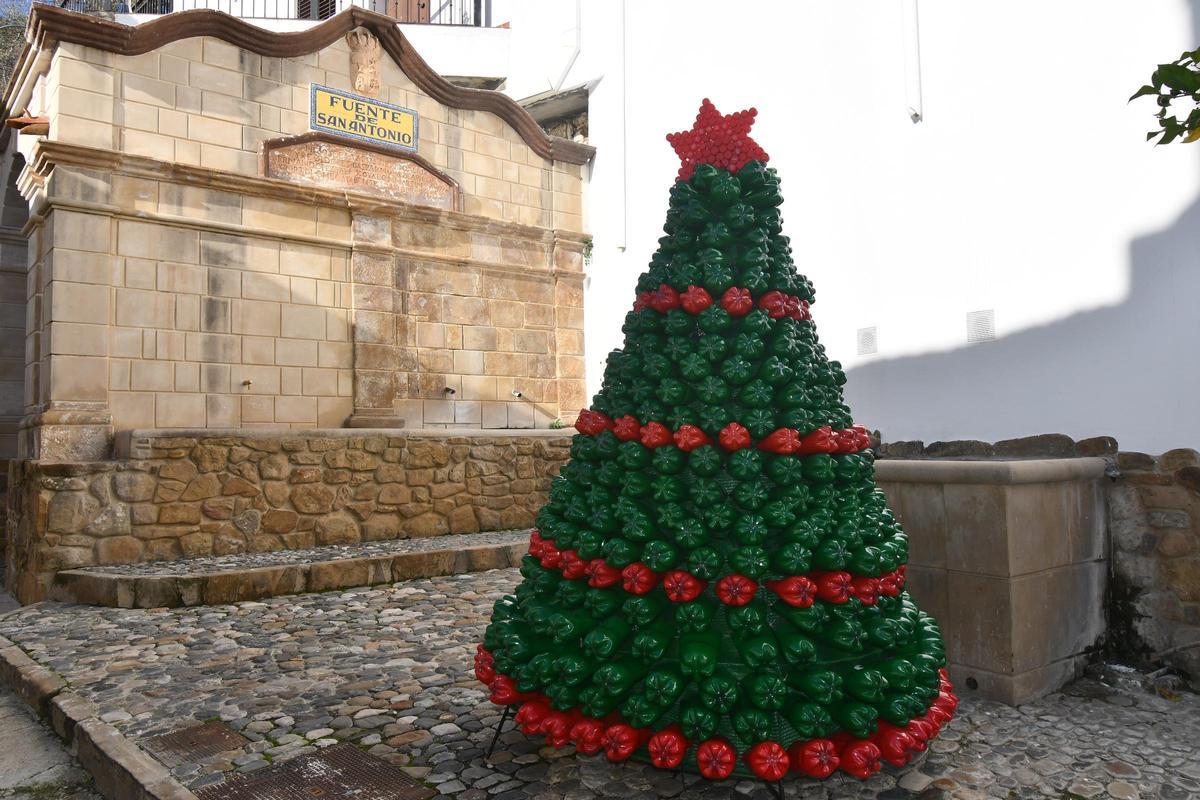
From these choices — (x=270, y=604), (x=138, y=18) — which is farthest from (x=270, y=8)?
(x=270, y=604)

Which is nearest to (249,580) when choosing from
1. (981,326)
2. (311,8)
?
(981,326)

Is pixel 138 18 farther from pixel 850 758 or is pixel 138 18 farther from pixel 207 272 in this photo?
pixel 850 758

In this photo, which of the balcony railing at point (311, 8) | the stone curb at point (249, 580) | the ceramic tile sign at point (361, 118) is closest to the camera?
the stone curb at point (249, 580)

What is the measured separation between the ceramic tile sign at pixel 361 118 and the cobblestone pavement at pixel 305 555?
4246 millimetres

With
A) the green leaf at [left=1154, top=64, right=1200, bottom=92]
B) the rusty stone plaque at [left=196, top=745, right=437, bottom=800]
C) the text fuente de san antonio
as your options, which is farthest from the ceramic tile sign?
the green leaf at [left=1154, top=64, right=1200, bottom=92]

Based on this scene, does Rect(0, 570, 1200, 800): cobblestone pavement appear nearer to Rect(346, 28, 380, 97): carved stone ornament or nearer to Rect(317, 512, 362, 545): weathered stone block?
Rect(317, 512, 362, 545): weathered stone block

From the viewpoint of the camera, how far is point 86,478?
6137 millimetres

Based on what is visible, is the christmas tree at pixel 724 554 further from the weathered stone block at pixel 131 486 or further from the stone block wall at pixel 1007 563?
the weathered stone block at pixel 131 486

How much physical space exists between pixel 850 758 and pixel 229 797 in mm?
2021

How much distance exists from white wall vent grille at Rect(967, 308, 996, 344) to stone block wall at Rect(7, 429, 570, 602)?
4.64m

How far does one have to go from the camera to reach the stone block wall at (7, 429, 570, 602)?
610 cm

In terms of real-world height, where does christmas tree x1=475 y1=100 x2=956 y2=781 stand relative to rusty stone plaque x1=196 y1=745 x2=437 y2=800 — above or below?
above

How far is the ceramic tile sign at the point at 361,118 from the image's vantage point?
8086 millimetres

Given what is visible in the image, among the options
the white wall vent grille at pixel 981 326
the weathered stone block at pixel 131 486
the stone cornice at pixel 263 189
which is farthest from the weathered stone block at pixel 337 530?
the white wall vent grille at pixel 981 326
